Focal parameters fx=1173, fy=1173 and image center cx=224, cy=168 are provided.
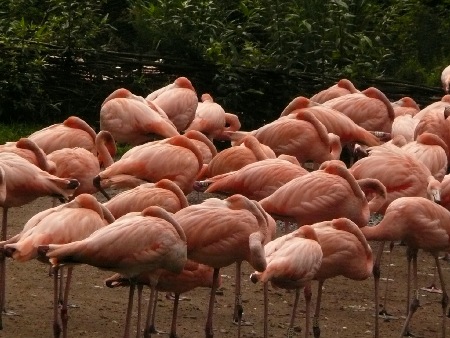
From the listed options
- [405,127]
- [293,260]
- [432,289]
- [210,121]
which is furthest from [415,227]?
[210,121]

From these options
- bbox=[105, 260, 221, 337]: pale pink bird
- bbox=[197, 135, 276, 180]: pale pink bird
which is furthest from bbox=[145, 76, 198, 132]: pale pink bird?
bbox=[105, 260, 221, 337]: pale pink bird

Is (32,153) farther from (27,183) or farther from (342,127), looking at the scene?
(342,127)

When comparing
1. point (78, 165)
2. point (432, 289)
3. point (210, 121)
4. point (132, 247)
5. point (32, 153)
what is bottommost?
point (432, 289)

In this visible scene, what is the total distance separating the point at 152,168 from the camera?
310 inches

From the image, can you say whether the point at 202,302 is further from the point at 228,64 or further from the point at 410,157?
the point at 228,64

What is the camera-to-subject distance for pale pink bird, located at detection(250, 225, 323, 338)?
610cm

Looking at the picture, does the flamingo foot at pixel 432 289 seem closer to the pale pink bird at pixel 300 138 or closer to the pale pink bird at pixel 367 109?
the pale pink bird at pixel 300 138

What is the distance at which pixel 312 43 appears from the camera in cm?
1358

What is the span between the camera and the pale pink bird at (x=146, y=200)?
6.89 meters

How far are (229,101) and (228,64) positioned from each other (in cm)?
44

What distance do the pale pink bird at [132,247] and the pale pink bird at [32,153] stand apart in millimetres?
1623

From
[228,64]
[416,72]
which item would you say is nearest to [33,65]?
[228,64]

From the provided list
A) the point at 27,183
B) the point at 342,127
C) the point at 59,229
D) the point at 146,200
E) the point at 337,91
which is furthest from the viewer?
the point at 337,91

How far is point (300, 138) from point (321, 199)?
70.7 inches
